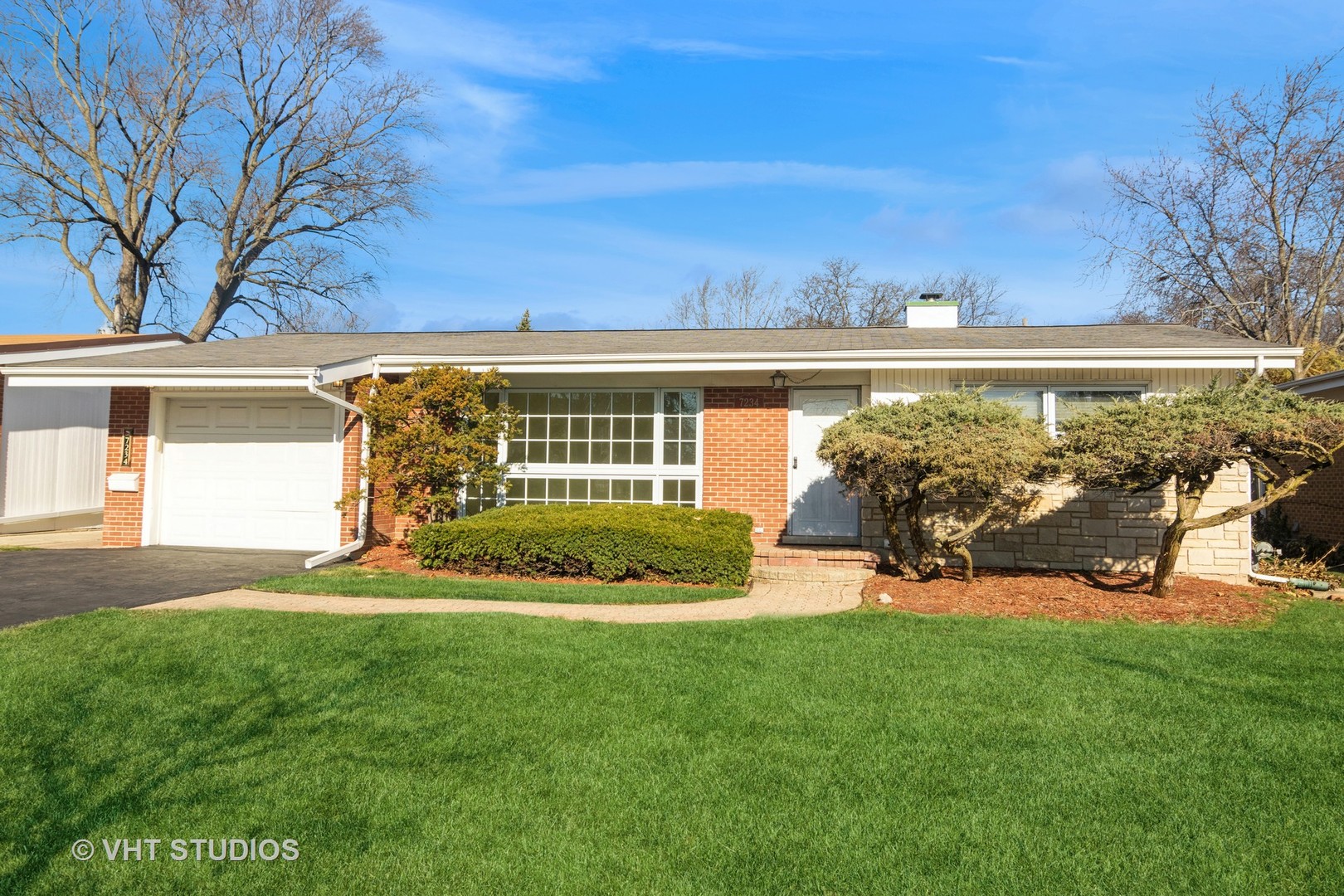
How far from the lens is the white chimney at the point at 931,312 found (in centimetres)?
1333

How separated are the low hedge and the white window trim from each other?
142 inches

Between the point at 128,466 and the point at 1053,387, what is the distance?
1210 cm

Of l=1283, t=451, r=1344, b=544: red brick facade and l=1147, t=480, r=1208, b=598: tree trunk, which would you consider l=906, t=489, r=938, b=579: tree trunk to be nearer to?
l=1147, t=480, r=1208, b=598: tree trunk

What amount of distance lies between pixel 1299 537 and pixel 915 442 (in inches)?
353

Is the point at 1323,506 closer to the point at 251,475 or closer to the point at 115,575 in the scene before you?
the point at 251,475

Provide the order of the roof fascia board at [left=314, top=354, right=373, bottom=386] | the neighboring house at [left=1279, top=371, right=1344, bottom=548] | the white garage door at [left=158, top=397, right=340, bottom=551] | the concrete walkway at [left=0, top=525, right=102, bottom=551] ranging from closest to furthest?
the roof fascia board at [left=314, top=354, right=373, bottom=386] < the white garage door at [left=158, top=397, right=340, bottom=551] < the concrete walkway at [left=0, top=525, right=102, bottom=551] < the neighboring house at [left=1279, top=371, right=1344, bottom=548]

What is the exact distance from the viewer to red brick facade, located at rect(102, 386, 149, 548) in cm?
1134

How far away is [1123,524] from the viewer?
387 inches

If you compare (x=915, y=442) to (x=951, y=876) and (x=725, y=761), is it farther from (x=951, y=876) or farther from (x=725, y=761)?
(x=951, y=876)

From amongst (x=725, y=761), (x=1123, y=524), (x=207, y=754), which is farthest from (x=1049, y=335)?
(x=207, y=754)

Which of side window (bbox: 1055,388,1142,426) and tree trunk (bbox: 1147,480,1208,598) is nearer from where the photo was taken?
tree trunk (bbox: 1147,480,1208,598)

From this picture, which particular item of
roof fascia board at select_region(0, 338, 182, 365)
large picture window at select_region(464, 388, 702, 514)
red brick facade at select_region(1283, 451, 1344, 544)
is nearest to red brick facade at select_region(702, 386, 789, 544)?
large picture window at select_region(464, 388, 702, 514)

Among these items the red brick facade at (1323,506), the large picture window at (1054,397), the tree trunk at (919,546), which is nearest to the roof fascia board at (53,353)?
the tree trunk at (919,546)

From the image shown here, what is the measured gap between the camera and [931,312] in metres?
13.4
